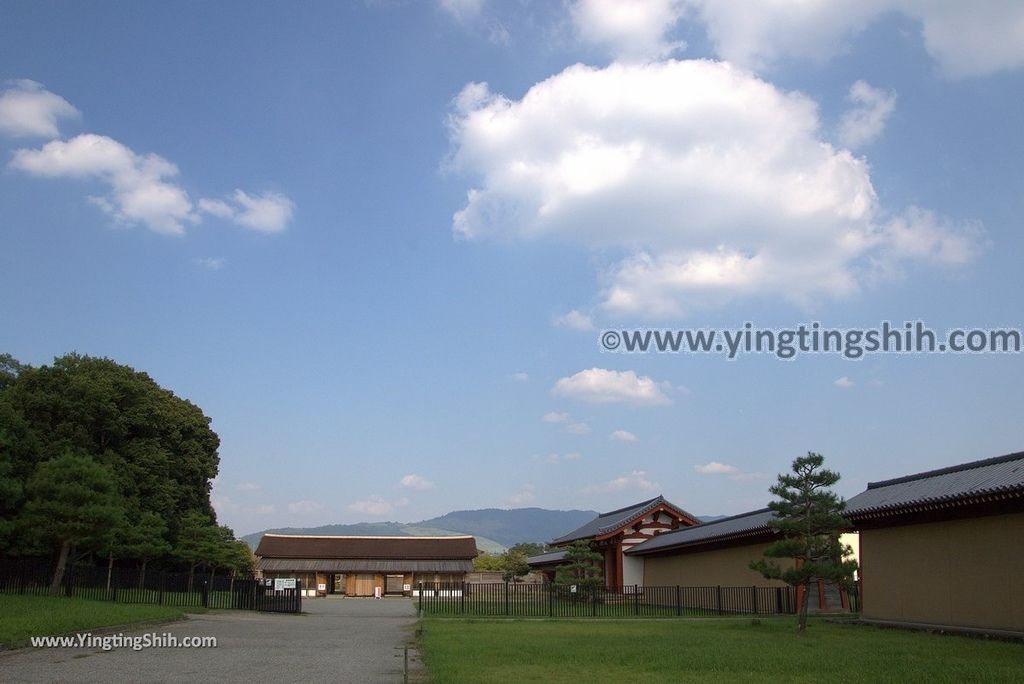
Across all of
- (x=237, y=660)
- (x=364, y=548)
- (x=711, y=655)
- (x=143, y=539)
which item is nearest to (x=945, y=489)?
(x=711, y=655)

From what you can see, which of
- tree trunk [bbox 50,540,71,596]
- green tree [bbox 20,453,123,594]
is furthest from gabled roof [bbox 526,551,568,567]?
tree trunk [bbox 50,540,71,596]

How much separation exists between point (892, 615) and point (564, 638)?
1041cm

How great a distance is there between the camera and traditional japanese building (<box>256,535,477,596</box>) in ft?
208

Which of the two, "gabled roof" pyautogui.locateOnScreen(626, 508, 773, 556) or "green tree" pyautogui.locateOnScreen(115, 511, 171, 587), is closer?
"gabled roof" pyautogui.locateOnScreen(626, 508, 773, 556)

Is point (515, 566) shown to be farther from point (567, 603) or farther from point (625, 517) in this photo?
point (567, 603)

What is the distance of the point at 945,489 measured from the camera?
22.3m

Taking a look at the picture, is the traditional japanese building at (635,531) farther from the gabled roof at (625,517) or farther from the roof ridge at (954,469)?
the roof ridge at (954,469)

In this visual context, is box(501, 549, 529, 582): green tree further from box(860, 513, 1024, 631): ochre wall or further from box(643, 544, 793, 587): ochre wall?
box(860, 513, 1024, 631): ochre wall

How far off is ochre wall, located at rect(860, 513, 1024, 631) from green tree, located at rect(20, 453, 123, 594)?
79.6ft

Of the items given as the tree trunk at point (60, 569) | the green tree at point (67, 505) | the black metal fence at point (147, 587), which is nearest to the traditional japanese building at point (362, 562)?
the black metal fence at point (147, 587)

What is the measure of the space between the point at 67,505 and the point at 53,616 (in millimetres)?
9050

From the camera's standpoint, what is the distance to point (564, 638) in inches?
781

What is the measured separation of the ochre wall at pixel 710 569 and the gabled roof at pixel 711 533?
0.73m

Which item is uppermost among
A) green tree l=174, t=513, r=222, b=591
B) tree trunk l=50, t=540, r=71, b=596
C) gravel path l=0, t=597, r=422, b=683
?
green tree l=174, t=513, r=222, b=591
